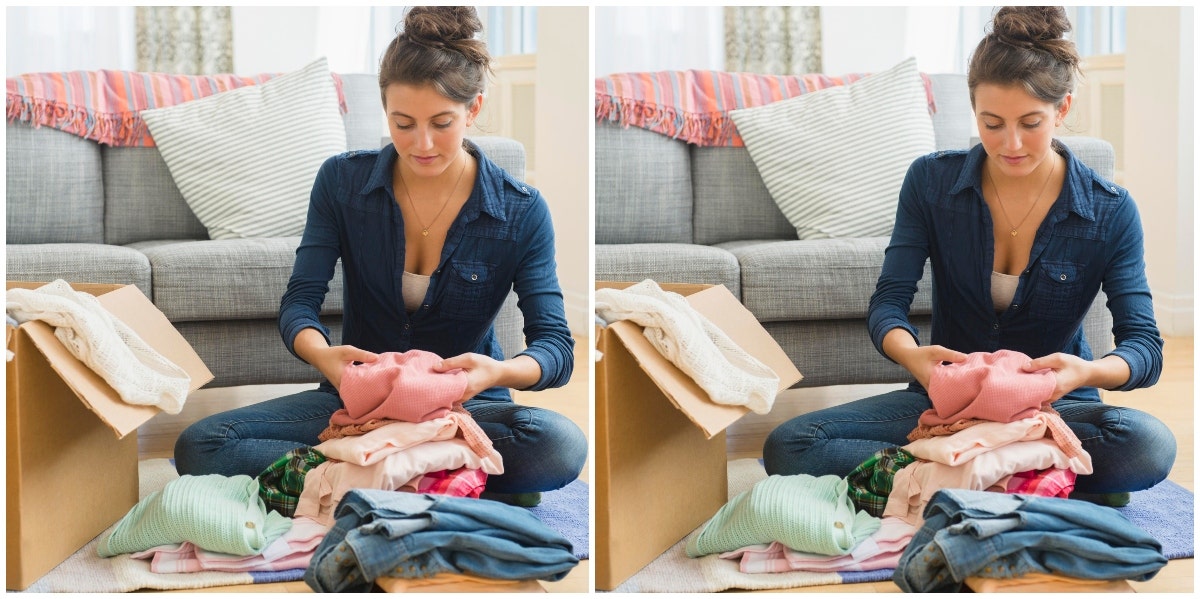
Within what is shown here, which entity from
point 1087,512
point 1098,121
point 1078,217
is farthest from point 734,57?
A: point 1087,512

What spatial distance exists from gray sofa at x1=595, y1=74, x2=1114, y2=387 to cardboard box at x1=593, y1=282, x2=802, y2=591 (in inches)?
4.8

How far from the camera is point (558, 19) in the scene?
9.55ft

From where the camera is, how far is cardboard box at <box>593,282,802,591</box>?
49.7 inches

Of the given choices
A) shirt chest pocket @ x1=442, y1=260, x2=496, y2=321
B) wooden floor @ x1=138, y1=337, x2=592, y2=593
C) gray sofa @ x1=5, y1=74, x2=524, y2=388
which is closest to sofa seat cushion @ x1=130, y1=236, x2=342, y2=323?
gray sofa @ x1=5, y1=74, x2=524, y2=388

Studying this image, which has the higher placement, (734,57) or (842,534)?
(734,57)

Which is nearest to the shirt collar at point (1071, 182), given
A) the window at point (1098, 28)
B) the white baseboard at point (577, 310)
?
the white baseboard at point (577, 310)

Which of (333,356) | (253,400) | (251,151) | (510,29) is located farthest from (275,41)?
(333,356)

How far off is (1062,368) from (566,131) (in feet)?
5.51

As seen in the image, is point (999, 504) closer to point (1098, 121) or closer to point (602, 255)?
point (602, 255)

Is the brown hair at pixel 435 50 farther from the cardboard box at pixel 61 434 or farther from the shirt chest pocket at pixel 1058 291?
the shirt chest pocket at pixel 1058 291

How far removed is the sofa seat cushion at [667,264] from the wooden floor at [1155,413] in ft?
0.66

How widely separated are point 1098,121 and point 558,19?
5.44 feet

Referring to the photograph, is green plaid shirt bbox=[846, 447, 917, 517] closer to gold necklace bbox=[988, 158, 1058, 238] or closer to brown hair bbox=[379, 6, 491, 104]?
gold necklace bbox=[988, 158, 1058, 238]

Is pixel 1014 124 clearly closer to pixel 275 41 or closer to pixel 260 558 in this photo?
pixel 260 558
